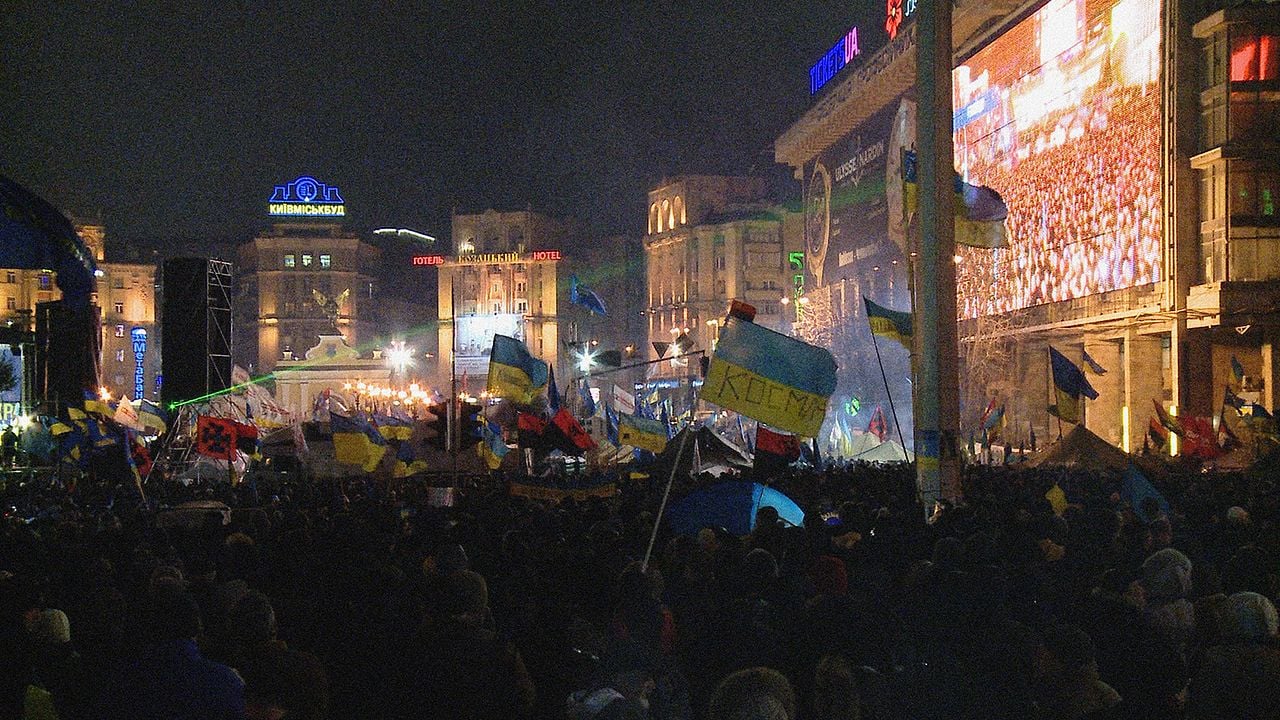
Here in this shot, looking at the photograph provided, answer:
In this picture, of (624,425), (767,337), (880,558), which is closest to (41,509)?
(624,425)

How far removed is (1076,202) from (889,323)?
30124 mm

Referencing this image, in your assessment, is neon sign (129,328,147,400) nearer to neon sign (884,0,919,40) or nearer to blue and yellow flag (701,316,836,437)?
neon sign (884,0,919,40)

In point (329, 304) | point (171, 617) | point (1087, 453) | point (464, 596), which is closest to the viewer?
point (171, 617)

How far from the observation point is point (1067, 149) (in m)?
45.2

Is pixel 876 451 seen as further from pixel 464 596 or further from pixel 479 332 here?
pixel 479 332

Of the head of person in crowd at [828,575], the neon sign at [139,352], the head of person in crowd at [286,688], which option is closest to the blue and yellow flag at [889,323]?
the head of person in crowd at [828,575]

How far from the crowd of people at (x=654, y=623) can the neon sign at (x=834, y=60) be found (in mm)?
71025

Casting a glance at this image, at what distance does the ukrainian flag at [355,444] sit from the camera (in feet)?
77.9

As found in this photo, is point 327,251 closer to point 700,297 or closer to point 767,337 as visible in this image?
point 700,297

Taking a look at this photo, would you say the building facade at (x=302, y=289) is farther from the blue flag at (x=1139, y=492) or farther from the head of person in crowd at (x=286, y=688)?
the head of person in crowd at (x=286, y=688)

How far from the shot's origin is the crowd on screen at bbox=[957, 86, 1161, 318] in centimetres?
4016

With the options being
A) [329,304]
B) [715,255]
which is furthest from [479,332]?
[715,255]

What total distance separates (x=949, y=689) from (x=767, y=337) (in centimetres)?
594

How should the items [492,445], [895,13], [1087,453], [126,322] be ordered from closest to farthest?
[1087,453]
[492,445]
[895,13]
[126,322]
